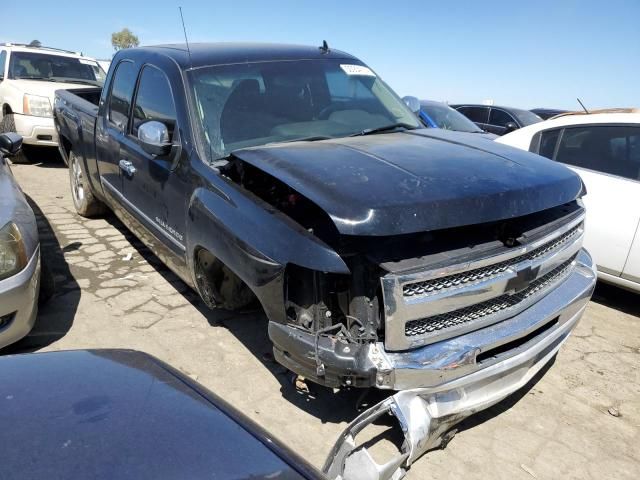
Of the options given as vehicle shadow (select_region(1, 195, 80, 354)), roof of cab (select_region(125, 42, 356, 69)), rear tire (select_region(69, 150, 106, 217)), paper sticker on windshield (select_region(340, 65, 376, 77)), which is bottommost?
vehicle shadow (select_region(1, 195, 80, 354))

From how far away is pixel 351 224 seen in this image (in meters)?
2.04

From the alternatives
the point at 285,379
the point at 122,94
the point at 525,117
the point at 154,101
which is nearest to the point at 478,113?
the point at 525,117

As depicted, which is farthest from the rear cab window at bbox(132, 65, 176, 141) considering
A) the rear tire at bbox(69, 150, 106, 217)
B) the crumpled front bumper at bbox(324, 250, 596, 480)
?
the crumpled front bumper at bbox(324, 250, 596, 480)

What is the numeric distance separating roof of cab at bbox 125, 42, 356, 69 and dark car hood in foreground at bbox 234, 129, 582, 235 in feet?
3.47

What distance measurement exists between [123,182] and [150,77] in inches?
34.7

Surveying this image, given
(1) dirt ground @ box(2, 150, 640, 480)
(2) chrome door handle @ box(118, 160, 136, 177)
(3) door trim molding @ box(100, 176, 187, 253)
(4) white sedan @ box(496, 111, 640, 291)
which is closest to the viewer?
(1) dirt ground @ box(2, 150, 640, 480)

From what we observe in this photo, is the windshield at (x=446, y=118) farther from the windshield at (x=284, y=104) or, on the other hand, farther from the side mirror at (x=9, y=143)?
the side mirror at (x=9, y=143)

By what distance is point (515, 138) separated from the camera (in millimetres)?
5008

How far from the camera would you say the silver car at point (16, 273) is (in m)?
3.00

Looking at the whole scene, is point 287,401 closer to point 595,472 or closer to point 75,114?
point 595,472

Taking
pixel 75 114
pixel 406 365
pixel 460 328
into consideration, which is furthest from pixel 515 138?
pixel 75 114

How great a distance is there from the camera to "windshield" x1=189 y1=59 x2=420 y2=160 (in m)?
3.21

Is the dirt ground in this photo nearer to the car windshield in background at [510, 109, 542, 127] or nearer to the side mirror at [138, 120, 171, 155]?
the side mirror at [138, 120, 171, 155]

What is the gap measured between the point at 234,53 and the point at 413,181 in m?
2.02
